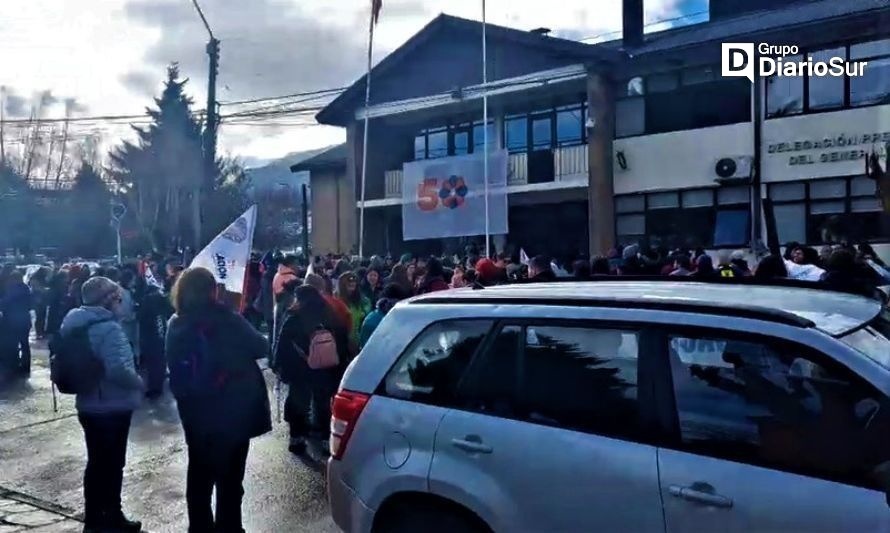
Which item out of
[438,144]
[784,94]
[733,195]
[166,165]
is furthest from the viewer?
[166,165]

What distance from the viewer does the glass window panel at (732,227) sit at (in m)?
20.7

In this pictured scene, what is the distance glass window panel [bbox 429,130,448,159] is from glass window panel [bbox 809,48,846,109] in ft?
38.9

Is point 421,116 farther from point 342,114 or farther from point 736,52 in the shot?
point 736,52

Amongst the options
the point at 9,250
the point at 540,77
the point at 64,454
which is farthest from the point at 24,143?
the point at 64,454

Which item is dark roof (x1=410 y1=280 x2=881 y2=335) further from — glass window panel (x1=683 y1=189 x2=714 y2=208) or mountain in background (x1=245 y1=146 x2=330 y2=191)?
mountain in background (x1=245 y1=146 x2=330 y2=191)

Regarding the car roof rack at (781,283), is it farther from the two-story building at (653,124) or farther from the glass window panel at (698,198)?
the glass window panel at (698,198)

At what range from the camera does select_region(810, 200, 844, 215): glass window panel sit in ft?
63.7

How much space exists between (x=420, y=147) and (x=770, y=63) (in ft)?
40.7

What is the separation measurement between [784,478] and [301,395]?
5548 millimetres

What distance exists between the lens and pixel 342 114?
91.6ft

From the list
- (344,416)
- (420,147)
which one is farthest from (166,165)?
(344,416)

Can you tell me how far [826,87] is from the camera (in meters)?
19.4

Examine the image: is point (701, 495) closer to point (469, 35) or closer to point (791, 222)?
point (791, 222)

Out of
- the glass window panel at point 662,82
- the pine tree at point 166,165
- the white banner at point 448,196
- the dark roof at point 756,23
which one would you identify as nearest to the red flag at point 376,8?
the white banner at point 448,196
